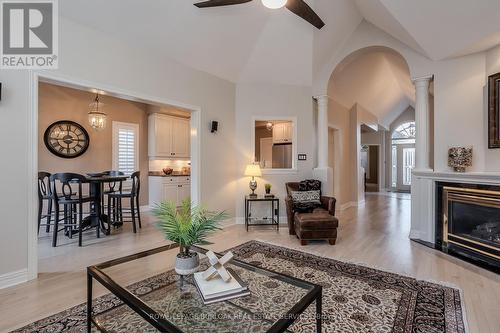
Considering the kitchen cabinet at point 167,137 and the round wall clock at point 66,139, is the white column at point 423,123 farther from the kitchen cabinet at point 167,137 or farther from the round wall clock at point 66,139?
the round wall clock at point 66,139

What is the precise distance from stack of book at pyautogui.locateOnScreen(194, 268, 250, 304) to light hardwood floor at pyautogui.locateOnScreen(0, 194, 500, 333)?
4.50 ft

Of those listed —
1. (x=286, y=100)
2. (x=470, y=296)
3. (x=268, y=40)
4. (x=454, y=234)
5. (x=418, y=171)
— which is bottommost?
(x=470, y=296)

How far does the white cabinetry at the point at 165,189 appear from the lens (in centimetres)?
633

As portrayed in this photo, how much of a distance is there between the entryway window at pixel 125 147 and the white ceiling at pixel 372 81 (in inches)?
188

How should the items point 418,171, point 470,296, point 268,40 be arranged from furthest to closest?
point 268,40, point 418,171, point 470,296

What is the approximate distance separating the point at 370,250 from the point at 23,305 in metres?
3.81

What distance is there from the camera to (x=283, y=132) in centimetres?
646

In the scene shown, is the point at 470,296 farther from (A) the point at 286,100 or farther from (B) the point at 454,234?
(A) the point at 286,100

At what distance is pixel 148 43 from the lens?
3604 mm

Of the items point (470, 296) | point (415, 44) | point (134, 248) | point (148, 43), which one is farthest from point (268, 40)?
point (470, 296)

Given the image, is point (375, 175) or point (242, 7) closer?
point (242, 7)

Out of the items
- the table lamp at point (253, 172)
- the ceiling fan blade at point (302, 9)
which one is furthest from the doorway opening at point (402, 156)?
the ceiling fan blade at point (302, 9)

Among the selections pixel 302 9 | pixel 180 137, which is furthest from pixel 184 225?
pixel 180 137

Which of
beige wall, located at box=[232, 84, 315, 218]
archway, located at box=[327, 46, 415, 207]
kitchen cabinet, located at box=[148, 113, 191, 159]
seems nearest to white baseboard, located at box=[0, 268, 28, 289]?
beige wall, located at box=[232, 84, 315, 218]
